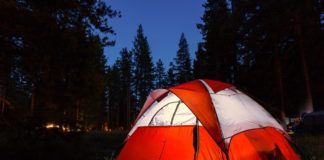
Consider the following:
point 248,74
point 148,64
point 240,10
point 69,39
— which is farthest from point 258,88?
point 148,64

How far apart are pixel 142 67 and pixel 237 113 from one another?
57815 mm

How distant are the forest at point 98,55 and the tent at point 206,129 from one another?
138cm

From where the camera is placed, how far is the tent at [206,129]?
7.01 m

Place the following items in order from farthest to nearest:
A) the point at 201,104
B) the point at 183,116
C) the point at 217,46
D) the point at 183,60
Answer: the point at 183,60, the point at 217,46, the point at 183,116, the point at 201,104

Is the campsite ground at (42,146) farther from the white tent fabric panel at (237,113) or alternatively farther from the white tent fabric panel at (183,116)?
the white tent fabric panel at (237,113)

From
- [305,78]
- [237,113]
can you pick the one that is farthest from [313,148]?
[305,78]

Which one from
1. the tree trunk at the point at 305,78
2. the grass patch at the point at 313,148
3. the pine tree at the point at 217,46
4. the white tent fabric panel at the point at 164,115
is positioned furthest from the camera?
the pine tree at the point at 217,46

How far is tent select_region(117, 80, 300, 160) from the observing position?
7.01 m

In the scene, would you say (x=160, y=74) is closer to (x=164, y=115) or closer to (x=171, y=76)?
(x=171, y=76)

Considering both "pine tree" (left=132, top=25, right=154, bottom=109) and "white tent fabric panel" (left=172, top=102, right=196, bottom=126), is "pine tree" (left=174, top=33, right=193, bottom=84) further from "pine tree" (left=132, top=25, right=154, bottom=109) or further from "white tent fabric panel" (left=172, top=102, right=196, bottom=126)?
"white tent fabric panel" (left=172, top=102, right=196, bottom=126)

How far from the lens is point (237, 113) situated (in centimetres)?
736

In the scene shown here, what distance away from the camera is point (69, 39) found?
9.25m

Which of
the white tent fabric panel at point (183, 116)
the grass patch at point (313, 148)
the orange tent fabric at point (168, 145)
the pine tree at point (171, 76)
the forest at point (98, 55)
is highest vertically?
the pine tree at point (171, 76)

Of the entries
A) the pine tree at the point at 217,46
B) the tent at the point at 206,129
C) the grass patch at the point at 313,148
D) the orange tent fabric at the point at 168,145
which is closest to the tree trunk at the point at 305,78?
the pine tree at the point at 217,46
